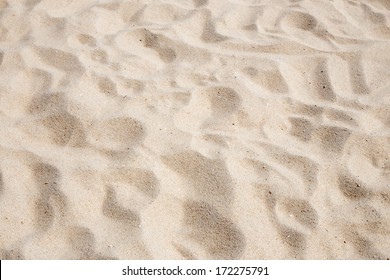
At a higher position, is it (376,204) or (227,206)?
(376,204)

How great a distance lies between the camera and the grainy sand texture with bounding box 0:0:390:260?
2.06 meters

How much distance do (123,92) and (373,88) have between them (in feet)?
4.39

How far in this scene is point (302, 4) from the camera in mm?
3215

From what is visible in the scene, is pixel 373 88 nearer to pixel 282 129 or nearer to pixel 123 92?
pixel 282 129

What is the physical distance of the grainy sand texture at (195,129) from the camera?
6.77 feet

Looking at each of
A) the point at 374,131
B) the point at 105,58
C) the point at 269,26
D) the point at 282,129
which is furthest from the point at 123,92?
the point at 374,131

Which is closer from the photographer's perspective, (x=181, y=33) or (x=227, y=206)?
(x=227, y=206)

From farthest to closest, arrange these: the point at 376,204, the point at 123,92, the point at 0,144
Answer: the point at 123,92
the point at 0,144
the point at 376,204

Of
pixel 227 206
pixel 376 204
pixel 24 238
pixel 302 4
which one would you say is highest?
pixel 302 4

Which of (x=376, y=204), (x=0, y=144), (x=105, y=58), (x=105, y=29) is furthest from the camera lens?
(x=105, y=29)

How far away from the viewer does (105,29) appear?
3070 millimetres

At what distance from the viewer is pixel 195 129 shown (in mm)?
2443
